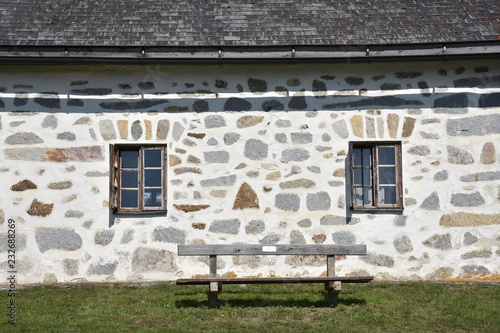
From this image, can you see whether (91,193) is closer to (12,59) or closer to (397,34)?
(12,59)

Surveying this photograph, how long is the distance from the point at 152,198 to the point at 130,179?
39 cm

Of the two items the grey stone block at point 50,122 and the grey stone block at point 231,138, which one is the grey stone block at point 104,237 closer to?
the grey stone block at point 50,122

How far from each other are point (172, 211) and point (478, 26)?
4.83m

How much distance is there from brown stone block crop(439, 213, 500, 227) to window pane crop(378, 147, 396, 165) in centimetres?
100

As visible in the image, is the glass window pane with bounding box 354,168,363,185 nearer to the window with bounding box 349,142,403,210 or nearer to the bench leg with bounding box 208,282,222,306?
the window with bounding box 349,142,403,210

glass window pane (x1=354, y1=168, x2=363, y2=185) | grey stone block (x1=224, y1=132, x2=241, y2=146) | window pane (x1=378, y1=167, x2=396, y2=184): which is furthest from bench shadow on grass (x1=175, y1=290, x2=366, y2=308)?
grey stone block (x1=224, y1=132, x2=241, y2=146)

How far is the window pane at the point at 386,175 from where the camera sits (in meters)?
9.71

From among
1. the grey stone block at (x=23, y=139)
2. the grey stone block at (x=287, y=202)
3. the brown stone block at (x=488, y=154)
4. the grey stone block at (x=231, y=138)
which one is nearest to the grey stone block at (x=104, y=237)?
the grey stone block at (x=23, y=139)

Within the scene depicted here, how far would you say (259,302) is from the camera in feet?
27.1

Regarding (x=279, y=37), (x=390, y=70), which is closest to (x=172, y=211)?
(x=279, y=37)

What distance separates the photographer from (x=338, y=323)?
7.44 m

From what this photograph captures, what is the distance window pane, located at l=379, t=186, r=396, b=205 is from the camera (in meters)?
9.70

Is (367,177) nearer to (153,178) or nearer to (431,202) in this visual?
(431,202)

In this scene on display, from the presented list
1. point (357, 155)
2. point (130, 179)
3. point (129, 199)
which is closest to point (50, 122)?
point (130, 179)
